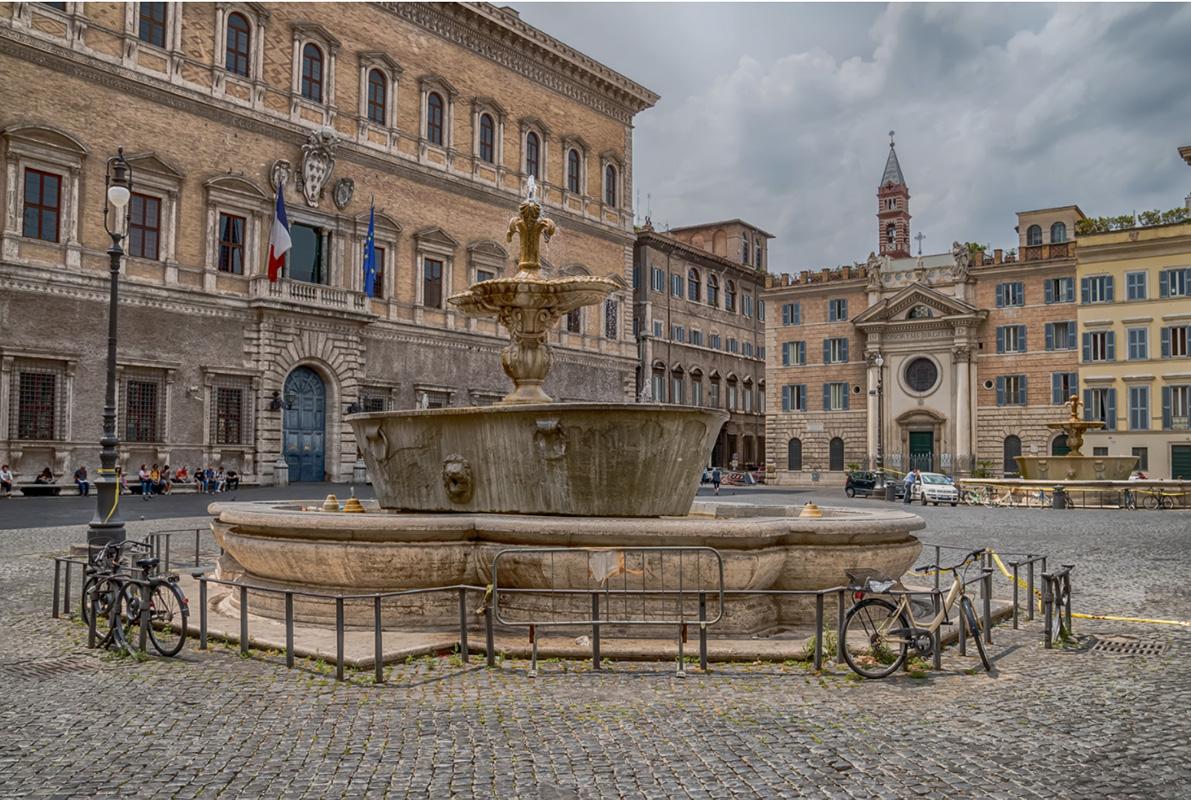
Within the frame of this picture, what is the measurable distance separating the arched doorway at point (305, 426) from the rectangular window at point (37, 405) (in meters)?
7.15

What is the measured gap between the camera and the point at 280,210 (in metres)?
30.6

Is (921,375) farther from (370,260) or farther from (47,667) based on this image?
(47,667)

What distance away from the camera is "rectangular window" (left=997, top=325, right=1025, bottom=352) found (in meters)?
48.6

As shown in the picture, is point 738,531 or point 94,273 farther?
point 94,273

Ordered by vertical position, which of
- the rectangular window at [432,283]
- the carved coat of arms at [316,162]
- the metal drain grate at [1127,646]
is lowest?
the metal drain grate at [1127,646]

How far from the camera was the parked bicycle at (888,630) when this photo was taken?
6867 millimetres

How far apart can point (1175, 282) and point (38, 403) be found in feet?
149

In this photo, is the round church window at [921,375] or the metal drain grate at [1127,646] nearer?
the metal drain grate at [1127,646]

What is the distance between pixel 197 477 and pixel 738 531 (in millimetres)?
24873

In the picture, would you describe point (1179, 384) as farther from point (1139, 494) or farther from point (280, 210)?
point (280, 210)

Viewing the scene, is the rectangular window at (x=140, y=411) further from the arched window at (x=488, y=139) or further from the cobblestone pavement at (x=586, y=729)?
the cobblestone pavement at (x=586, y=729)

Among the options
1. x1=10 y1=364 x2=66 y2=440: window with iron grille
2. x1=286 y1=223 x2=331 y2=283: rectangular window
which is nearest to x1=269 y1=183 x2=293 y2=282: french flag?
x1=286 y1=223 x2=331 y2=283: rectangular window

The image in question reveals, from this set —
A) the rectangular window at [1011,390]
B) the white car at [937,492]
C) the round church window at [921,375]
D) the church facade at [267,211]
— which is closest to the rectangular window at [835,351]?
the round church window at [921,375]

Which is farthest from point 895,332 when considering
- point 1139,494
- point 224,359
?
point 224,359
